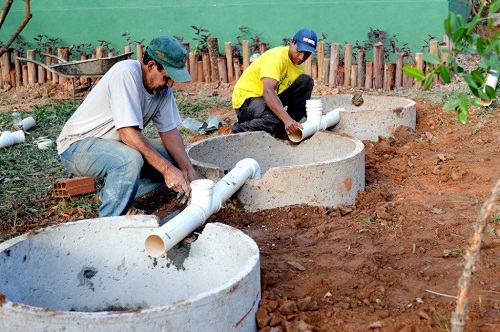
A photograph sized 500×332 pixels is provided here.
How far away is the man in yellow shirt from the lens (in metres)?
6.21

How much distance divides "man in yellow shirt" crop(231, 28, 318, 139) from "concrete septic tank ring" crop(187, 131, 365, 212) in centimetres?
30

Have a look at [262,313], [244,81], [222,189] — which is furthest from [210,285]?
[244,81]

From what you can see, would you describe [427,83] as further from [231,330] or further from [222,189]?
[222,189]

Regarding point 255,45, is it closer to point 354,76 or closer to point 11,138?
point 354,76

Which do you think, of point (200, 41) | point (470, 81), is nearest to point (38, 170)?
point (200, 41)

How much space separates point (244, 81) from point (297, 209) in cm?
222

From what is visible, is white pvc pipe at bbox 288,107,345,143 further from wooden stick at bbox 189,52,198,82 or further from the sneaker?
wooden stick at bbox 189,52,198,82

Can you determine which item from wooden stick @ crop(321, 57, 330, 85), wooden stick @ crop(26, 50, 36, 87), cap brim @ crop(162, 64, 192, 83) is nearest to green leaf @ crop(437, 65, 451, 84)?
cap brim @ crop(162, 64, 192, 83)

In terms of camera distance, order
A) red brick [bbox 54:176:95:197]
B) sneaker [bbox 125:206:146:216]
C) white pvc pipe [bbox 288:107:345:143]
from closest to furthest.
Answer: sneaker [bbox 125:206:146:216]
red brick [bbox 54:176:95:197]
white pvc pipe [bbox 288:107:345:143]

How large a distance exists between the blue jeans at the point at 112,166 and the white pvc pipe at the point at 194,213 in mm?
576

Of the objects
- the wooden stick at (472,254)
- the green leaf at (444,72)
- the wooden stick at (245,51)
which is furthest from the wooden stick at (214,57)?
the green leaf at (444,72)

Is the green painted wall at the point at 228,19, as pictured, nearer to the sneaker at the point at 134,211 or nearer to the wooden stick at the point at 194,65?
the wooden stick at the point at 194,65

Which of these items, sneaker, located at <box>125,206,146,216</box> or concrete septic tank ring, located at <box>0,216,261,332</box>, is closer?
concrete septic tank ring, located at <box>0,216,261,332</box>

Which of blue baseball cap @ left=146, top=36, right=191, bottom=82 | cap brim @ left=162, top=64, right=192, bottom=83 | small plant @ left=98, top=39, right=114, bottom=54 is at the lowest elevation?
small plant @ left=98, top=39, right=114, bottom=54
